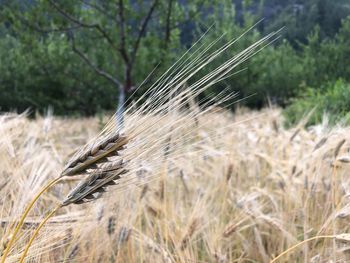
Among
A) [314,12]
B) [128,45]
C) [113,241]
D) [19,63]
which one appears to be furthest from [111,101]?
[113,241]

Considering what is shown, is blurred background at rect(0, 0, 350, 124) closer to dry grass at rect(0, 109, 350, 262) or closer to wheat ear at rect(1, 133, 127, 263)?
dry grass at rect(0, 109, 350, 262)

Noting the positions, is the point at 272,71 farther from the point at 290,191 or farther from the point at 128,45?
the point at 290,191

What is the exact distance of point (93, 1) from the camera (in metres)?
6.48

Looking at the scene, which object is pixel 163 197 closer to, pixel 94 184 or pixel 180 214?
pixel 180 214

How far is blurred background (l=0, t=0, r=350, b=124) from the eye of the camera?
20.6ft

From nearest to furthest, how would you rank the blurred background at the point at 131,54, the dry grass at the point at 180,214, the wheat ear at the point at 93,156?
1. the wheat ear at the point at 93,156
2. the dry grass at the point at 180,214
3. the blurred background at the point at 131,54

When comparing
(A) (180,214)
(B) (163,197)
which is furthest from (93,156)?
(A) (180,214)

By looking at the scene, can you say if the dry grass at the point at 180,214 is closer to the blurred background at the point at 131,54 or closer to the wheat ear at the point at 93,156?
the wheat ear at the point at 93,156

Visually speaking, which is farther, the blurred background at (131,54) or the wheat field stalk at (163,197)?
the blurred background at (131,54)

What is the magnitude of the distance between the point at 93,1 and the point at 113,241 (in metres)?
5.21

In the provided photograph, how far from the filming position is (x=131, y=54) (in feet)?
25.6

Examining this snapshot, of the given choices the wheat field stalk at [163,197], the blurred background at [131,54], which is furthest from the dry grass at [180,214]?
the blurred background at [131,54]

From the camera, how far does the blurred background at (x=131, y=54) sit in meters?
6.27

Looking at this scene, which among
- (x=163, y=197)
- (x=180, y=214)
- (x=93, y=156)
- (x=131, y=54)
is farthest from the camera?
(x=131, y=54)
